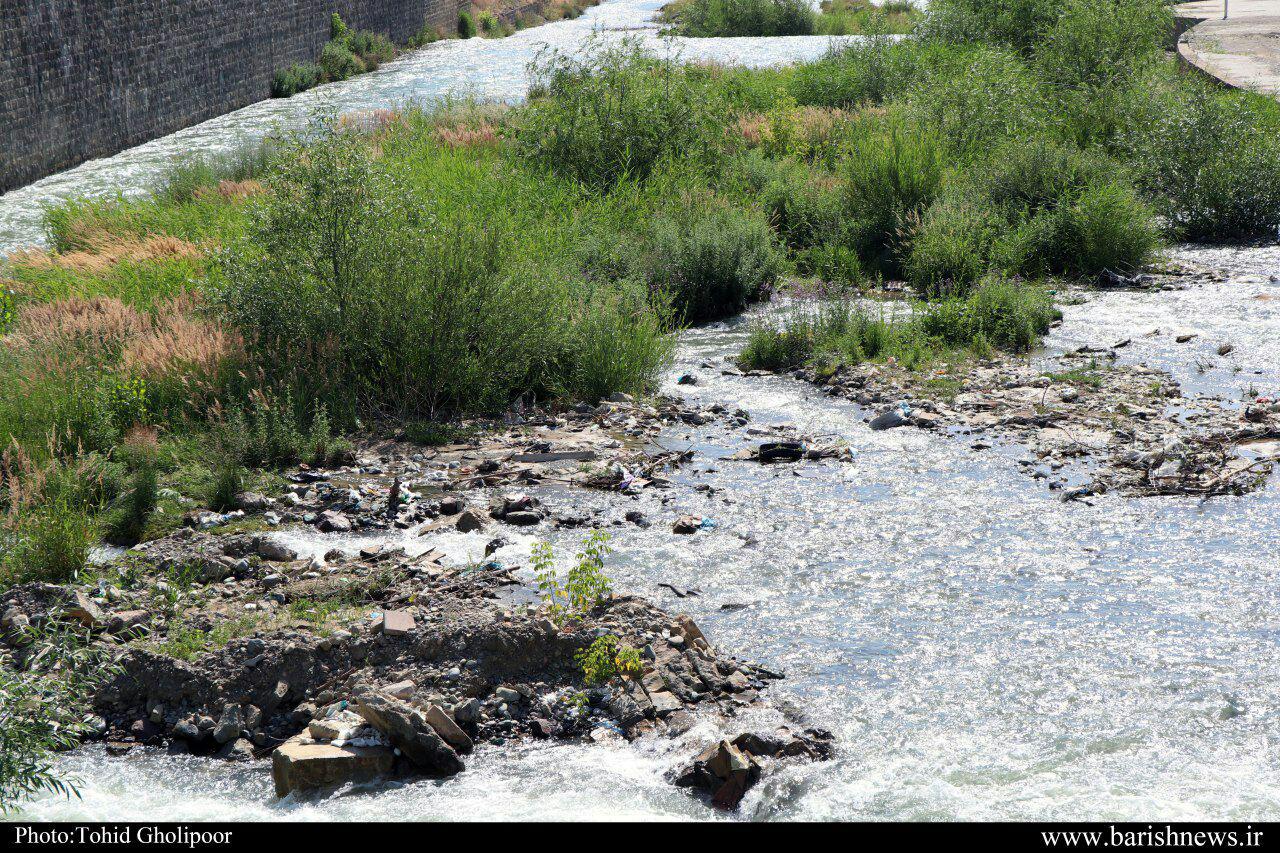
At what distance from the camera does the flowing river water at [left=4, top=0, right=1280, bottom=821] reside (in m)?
5.00

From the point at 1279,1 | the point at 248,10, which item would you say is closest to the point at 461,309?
the point at 248,10

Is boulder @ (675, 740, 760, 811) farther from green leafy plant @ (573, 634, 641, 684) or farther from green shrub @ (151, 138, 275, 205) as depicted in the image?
green shrub @ (151, 138, 275, 205)

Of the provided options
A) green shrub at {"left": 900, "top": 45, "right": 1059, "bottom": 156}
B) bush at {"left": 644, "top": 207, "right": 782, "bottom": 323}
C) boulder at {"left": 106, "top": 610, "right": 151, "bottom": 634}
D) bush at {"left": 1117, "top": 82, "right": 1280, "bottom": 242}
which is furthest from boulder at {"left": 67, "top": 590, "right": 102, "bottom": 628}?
bush at {"left": 1117, "top": 82, "right": 1280, "bottom": 242}

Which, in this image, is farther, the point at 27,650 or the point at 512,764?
the point at 27,650

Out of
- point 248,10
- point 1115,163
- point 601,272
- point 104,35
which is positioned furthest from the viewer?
point 248,10

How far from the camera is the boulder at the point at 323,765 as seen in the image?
5055 millimetres

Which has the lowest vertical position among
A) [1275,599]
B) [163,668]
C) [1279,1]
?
[1275,599]

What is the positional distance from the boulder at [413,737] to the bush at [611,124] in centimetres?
1186

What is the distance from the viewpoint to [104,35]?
75.0 feet

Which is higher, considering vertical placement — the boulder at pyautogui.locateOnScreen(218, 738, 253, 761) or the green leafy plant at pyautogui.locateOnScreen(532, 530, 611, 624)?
the green leafy plant at pyautogui.locateOnScreen(532, 530, 611, 624)

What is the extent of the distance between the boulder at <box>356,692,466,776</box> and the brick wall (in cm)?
1799
